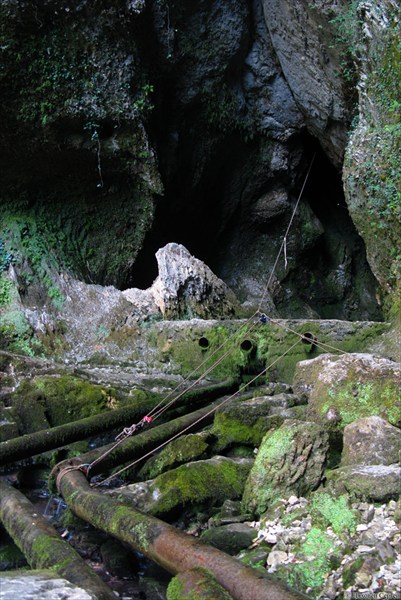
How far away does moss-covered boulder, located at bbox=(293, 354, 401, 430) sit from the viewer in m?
4.12

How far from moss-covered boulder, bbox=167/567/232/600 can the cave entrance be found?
10638 mm

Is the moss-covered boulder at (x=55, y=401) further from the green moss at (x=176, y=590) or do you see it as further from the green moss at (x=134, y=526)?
the green moss at (x=176, y=590)

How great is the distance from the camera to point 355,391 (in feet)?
14.1

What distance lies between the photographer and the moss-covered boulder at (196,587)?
2.09 meters

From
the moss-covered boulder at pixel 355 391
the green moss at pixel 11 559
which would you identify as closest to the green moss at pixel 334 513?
the moss-covered boulder at pixel 355 391

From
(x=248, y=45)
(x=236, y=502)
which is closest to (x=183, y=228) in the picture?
(x=248, y=45)

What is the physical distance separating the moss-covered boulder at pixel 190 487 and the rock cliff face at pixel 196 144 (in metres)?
4.59

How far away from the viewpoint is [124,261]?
1051 cm

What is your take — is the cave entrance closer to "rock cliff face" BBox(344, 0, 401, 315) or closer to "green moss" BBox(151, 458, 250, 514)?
"rock cliff face" BBox(344, 0, 401, 315)

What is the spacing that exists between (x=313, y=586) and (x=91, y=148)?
8.34 meters

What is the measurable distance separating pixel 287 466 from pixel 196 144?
29.6ft

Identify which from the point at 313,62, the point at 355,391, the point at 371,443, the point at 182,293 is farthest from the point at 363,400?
the point at 313,62

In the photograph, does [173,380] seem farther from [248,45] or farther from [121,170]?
[248,45]

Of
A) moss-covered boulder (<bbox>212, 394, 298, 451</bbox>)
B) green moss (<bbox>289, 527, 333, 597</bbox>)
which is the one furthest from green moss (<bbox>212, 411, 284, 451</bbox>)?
green moss (<bbox>289, 527, 333, 597</bbox>)
